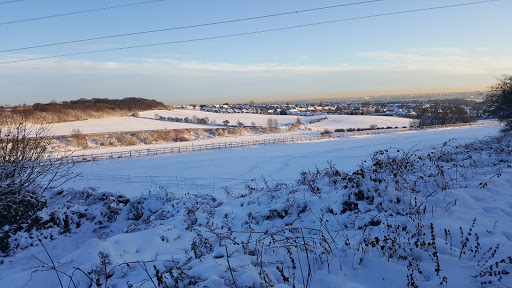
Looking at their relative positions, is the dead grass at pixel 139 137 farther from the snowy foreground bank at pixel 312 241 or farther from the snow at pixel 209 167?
the snowy foreground bank at pixel 312 241

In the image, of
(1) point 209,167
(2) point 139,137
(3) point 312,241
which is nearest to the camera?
(3) point 312,241

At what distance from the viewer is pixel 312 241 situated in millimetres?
4285

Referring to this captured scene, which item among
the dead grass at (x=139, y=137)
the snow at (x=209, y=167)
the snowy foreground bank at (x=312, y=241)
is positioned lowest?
the snow at (x=209, y=167)

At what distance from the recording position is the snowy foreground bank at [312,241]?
128 inches

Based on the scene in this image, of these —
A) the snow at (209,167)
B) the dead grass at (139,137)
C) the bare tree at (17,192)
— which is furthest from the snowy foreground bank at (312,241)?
the dead grass at (139,137)

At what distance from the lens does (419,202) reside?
17.7 ft

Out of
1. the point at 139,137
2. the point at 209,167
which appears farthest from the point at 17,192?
the point at 139,137

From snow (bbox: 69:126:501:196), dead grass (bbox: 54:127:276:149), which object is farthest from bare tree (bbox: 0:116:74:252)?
dead grass (bbox: 54:127:276:149)

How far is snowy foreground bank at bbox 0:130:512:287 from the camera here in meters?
3.26

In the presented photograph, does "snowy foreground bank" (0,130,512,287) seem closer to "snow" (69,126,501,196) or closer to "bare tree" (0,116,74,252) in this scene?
"bare tree" (0,116,74,252)

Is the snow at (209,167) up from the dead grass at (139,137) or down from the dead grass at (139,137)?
down

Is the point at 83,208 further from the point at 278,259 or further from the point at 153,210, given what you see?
Result: the point at 278,259

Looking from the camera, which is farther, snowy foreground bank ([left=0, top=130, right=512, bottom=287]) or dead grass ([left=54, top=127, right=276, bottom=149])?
dead grass ([left=54, top=127, right=276, bottom=149])

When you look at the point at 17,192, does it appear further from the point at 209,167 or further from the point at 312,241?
the point at 209,167
